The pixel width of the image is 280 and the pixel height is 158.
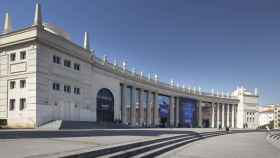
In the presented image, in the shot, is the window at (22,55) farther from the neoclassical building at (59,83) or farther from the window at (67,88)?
the window at (67,88)

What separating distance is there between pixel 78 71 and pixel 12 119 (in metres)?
10.7

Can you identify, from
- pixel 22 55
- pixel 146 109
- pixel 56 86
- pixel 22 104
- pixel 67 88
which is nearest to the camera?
pixel 22 104

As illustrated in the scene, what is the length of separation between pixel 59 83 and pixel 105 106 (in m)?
12.7

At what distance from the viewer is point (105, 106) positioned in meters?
46.7

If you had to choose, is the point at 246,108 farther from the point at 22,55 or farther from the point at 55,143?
the point at 55,143

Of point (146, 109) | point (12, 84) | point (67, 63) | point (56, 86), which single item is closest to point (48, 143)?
point (56, 86)

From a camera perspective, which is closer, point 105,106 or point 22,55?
point 22,55

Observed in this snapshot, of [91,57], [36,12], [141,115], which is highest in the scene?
[36,12]

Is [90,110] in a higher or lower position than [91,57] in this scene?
lower

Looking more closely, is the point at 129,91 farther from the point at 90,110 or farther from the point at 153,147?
the point at 153,147

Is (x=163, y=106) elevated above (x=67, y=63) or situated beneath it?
situated beneath

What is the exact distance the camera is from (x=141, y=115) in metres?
60.6

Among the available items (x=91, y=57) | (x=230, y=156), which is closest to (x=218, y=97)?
(x=91, y=57)

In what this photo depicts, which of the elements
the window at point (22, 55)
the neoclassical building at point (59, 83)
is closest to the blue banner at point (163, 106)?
the neoclassical building at point (59, 83)
